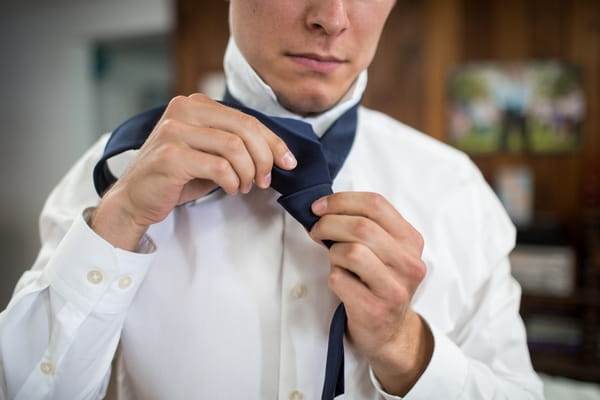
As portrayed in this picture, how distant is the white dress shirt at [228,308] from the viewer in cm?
56

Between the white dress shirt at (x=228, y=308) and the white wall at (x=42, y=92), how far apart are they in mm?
295

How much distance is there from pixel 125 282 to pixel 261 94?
0.99 feet

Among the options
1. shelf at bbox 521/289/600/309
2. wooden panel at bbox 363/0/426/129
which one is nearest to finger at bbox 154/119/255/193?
shelf at bbox 521/289/600/309

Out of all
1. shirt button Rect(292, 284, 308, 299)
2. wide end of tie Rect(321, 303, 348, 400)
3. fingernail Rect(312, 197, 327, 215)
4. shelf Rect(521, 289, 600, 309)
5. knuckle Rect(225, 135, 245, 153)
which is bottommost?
shelf Rect(521, 289, 600, 309)

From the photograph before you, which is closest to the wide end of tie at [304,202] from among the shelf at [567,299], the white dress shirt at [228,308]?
the white dress shirt at [228,308]

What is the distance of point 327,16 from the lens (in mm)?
559

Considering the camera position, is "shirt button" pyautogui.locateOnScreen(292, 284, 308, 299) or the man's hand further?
"shirt button" pyautogui.locateOnScreen(292, 284, 308, 299)

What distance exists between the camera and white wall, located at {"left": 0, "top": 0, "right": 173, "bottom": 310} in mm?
1665

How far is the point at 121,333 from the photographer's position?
24.5 inches

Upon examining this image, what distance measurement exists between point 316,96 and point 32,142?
7.17 feet

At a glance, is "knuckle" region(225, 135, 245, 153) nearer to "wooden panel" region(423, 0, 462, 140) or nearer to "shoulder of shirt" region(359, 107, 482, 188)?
"shoulder of shirt" region(359, 107, 482, 188)

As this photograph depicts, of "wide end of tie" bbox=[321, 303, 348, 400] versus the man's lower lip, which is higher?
the man's lower lip

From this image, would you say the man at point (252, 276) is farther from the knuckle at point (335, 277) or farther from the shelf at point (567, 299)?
the shelf at point (567, 299)

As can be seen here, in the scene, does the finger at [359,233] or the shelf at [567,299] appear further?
the shelf at [567,299]
